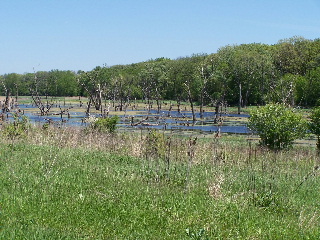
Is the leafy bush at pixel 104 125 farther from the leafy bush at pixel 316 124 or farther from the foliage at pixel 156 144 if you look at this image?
the leafy bush at pixel 316 124

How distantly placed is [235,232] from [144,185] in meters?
3.43

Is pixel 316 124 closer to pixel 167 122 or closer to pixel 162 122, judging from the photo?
pixel 162 122

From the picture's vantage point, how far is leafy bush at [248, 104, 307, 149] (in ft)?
82.1

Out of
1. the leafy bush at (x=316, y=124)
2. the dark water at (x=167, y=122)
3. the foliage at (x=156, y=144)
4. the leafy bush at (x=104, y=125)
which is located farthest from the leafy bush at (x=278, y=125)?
the leafy bush at (x=104, y=125)

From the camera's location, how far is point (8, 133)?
71.1ft

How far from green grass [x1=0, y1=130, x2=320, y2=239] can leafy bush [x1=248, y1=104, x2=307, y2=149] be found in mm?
12249

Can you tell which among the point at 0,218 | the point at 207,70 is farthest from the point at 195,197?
the point at 207,70

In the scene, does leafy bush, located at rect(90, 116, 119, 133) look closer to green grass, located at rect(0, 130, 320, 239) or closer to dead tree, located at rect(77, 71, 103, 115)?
dead tree, located at rect(77, 71, 103, 115)

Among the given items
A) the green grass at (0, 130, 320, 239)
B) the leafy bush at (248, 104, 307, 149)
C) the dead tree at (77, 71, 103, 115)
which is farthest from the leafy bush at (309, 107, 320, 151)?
the dead tree at (77, 71, 103, 115)

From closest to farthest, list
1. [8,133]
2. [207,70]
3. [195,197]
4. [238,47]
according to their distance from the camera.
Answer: [195,197] < [8,133] < [207,70] < [238,47]

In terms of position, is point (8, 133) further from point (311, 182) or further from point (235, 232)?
point (235, 232)

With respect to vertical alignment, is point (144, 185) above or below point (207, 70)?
below

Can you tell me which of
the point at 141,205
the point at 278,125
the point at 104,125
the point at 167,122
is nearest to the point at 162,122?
the point at 167,122

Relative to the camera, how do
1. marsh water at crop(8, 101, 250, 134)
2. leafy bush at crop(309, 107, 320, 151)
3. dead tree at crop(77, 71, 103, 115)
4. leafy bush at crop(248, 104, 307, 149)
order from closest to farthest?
leafy bush at crop(248, 104, 307, 149), leafy bush at crop(309, 107, 320, 151), marsh water at crop(8, 101, 250, 134), dead tree at crop(77, 71, 103, 115)
